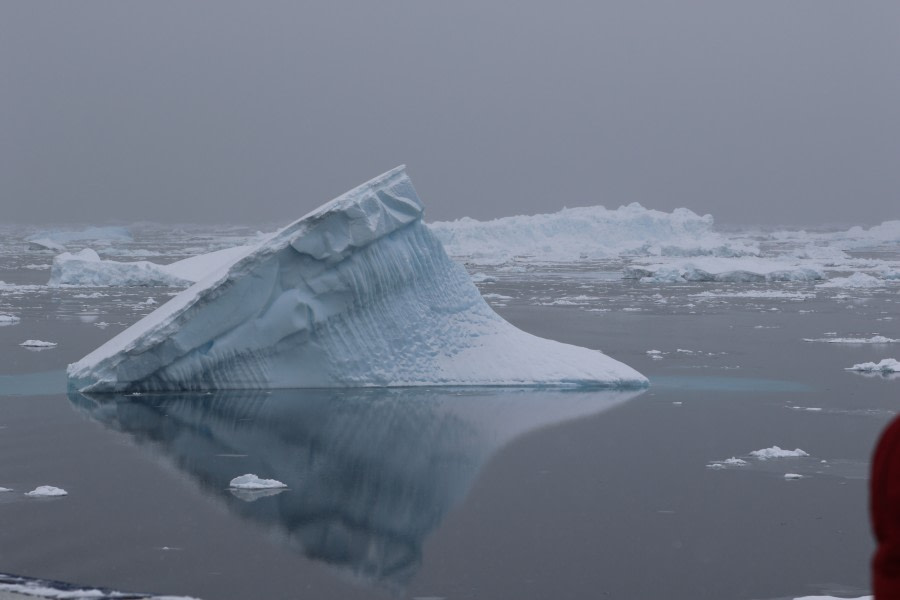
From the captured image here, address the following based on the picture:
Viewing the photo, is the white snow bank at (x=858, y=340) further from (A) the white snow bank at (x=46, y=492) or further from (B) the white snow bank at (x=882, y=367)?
(A) the white snow bank at (x=46, y=492)

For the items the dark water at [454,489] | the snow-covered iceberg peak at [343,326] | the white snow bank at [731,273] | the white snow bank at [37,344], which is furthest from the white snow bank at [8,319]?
the white snow bank at [731,273]

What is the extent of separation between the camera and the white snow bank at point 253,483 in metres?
6.40

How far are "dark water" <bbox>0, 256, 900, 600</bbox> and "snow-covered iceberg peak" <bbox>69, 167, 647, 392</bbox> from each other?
26 cm

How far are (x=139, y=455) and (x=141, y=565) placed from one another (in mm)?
2573

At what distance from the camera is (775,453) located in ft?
24.1

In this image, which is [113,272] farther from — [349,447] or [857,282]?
[857,282]

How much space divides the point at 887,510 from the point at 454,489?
5273mm

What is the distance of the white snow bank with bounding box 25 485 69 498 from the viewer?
19.8ft

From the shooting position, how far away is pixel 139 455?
23.8ft

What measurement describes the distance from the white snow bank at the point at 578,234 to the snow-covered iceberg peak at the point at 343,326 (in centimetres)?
2814

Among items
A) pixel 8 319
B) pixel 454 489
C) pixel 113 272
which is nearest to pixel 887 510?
pixel 454 489

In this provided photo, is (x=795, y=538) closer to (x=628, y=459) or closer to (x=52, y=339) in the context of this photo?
(x=628, y=459)

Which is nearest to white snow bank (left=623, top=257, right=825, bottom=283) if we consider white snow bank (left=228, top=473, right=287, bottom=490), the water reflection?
the water reflection

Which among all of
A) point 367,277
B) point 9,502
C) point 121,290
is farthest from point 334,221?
point 121,290
